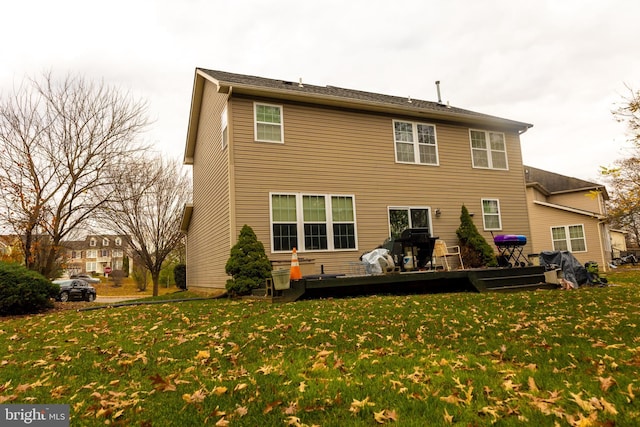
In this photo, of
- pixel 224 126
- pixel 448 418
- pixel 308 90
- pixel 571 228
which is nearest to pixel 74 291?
pixel 224 126

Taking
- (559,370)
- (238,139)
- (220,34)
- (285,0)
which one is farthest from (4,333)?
(220,34)

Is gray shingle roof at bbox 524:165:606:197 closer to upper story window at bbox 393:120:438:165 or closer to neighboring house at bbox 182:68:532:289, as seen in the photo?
neighboring house at bbox 182:68:532:289

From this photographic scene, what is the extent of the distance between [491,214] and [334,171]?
20.3 feet

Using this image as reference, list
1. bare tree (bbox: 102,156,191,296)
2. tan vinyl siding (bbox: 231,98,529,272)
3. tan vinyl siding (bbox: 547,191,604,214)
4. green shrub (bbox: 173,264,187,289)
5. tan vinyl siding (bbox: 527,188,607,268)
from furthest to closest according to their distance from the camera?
tan vinyl siding (bbox: 547,191,604,214), green shrub (bbox: 173,264,187,289), tan vinyl siding (bbox: 527,188,607,268), bare tree (bbox: 102,156,191,296), tan vinyl siding (bbox: 231,98,529,272)

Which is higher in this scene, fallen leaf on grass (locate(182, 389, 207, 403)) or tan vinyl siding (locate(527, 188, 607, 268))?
tan vinyl siding (locate(527, 188, 607, 268))

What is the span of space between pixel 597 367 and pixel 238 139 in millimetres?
9615

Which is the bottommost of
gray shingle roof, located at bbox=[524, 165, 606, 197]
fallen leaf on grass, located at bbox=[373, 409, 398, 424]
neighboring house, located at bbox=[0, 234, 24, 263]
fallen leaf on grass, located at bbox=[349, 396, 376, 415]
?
fallen leaf on grass, located at bbox=[373, 409, 398, 424]

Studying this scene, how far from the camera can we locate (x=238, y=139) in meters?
11.3

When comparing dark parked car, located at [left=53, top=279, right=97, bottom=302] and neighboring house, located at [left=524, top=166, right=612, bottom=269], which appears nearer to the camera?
neighboring house, located at [left=524, top=166, right=612, bottom=269]

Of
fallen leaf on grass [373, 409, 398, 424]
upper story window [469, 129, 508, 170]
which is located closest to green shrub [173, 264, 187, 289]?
upper story window [469, 129, 508, 170]

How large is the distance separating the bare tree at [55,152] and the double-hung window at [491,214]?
13.4 m

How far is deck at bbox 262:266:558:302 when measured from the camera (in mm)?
9000

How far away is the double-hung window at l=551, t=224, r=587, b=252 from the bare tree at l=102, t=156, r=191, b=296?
20.2 m

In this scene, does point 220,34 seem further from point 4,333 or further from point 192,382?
point 192,382
